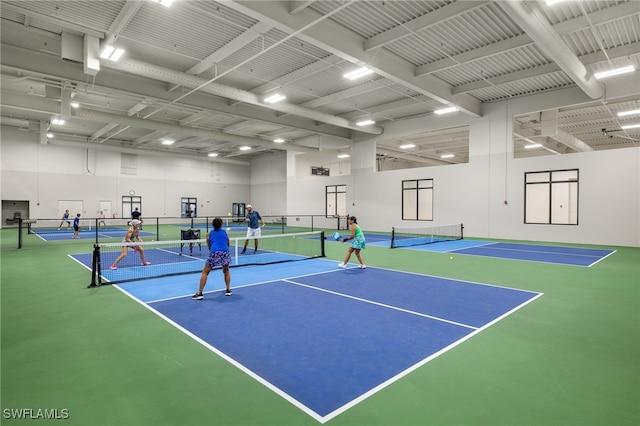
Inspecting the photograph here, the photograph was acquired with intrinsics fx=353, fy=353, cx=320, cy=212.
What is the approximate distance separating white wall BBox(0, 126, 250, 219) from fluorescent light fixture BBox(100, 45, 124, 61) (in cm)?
2361

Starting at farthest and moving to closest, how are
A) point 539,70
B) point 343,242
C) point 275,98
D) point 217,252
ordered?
point 275,98
point 343,242
point 539,70
point 217,252

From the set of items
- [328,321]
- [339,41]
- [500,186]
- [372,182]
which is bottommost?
[328,321]

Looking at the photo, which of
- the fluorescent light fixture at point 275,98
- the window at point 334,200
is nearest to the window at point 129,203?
the window at point 334,200

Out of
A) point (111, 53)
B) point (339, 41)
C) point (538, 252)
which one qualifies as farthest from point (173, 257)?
point (538, 252)

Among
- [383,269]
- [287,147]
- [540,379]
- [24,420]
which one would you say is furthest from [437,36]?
[287,147]

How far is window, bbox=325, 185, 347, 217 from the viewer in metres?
29.8

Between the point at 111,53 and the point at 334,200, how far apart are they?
72.0 feet

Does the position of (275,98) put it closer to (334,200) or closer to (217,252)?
(217,252)

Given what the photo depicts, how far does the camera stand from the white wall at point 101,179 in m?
28.4

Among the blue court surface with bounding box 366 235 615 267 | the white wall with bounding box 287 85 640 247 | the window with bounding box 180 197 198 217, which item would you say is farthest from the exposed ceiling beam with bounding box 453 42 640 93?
the window with bounding box 180 197 198 217

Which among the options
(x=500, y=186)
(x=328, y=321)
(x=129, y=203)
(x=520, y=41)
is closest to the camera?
(x=328, y=321)

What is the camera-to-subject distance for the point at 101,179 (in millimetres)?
32625

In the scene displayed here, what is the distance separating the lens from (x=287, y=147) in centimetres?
2947

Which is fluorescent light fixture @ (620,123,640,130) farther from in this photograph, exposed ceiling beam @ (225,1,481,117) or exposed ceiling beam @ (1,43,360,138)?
exposed ceiling beam @ (1,43,360,138)
